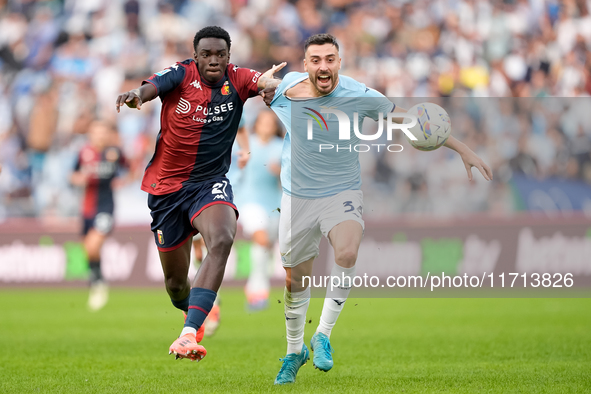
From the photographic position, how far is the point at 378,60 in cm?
1981

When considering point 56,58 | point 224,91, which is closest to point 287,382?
point 224,91

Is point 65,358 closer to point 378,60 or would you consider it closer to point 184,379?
point 184,379

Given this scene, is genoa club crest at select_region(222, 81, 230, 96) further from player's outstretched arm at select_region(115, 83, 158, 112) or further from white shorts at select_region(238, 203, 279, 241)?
white shorts at select_region(238, 203, 279, 241)

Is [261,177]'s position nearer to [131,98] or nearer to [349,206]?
[349,206]

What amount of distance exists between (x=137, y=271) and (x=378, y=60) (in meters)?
7.82

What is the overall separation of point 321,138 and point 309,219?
28.8 inches

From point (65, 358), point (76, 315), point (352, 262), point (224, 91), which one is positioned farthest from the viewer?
point (76, 315)

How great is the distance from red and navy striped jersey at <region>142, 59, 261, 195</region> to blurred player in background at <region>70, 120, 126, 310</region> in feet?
25.3

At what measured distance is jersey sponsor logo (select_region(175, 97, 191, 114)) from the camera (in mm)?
7034

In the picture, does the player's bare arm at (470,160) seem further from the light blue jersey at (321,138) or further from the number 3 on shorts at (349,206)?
the number 3 on shorts at (349,206)

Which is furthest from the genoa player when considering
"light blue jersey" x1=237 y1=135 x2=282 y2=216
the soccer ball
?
"light blue jersey" x1=237 y1=135 x2=282 y2=216

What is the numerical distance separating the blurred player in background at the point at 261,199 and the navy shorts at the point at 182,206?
526cm

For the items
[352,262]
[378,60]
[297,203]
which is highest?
[378,60]

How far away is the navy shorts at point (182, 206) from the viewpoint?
6.93 m
